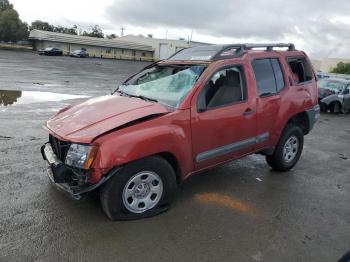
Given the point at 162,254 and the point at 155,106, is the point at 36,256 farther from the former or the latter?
the point at 155,106

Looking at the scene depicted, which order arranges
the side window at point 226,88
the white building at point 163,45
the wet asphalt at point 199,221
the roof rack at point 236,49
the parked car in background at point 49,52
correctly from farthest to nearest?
the white building at point 163,45, the parked car in background at point 49,52, the roof rack at point 236,49, the side window at point 226,88, the wet asphalt at point 199,221

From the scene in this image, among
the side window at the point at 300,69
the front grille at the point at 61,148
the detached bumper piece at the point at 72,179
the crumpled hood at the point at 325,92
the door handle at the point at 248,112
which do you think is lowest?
the detached bumper piece at the point at 72,179

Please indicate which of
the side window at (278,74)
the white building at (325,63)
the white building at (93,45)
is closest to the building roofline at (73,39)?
the white building at (93,45)

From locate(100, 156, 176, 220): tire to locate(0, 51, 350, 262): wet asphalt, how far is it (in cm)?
12

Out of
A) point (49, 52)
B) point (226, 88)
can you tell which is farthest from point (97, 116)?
point (49, 52)

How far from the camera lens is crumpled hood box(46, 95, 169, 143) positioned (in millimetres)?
4062

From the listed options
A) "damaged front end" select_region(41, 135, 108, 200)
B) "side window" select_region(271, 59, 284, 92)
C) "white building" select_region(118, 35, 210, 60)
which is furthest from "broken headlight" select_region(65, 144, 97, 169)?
"white building" select_region(118, 35, 210, 60)

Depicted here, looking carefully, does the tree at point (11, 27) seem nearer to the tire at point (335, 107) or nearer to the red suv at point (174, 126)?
A: the tire at point (335, 107)

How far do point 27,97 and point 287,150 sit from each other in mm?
9578

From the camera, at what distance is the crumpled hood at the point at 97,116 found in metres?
4.06

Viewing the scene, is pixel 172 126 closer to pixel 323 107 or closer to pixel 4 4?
pixel 323 107

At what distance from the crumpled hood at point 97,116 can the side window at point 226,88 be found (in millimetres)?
750

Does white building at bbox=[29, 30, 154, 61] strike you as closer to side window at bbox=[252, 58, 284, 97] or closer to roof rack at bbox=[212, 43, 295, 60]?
roof rack at bbox=[212, 43, 295, 60]

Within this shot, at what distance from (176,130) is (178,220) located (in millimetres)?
1060
